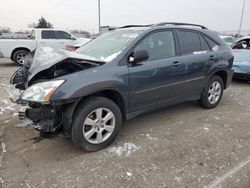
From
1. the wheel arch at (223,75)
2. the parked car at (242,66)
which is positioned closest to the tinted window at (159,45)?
the wheel arch at (223,75)

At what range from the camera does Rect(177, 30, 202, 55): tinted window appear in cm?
435

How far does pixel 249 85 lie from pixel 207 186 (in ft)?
19.4

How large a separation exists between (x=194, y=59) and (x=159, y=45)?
849 millimetres

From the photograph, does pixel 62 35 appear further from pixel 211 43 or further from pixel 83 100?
pixel 83 100

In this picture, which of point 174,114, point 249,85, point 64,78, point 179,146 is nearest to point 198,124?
point 174,114

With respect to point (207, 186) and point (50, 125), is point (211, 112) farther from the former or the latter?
point (50, 125)

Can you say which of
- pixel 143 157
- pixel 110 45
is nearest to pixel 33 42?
pixel 110 45

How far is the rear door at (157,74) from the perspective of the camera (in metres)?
3.65

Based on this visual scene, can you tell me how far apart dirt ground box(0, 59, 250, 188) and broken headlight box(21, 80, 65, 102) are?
0.60 m

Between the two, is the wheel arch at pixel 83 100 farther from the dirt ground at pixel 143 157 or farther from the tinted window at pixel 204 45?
the tinted window at pixel 204 45

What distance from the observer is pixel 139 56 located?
3.46 metres

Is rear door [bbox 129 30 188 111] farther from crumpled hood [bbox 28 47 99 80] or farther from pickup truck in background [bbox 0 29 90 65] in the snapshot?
pickup truck in background [bbox 0 29 90 65]

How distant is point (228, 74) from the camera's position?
17.4 ft

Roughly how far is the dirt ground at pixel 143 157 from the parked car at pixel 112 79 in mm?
352
